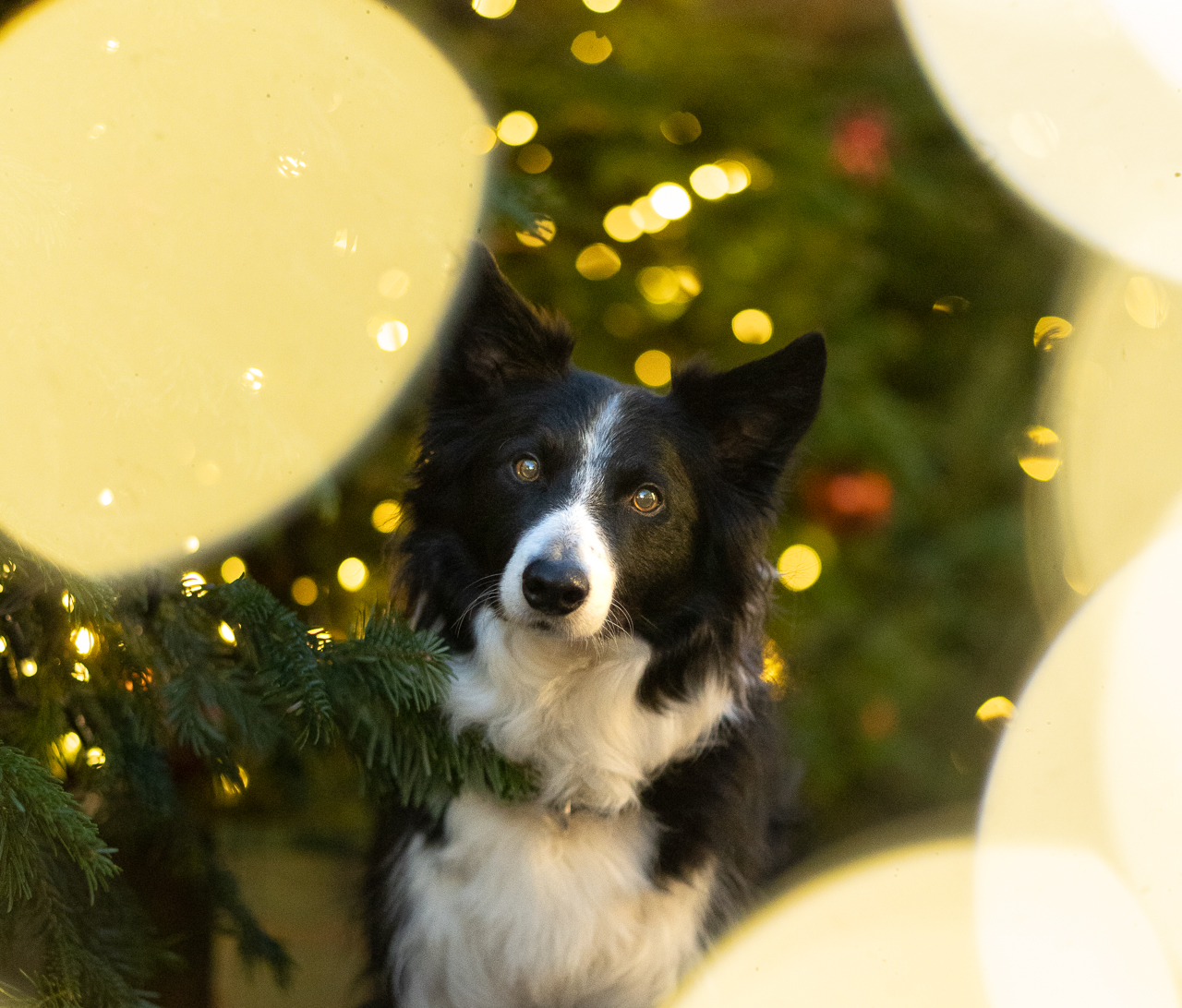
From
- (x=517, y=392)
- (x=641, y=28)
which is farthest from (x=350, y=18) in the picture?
(x=641, y=28)

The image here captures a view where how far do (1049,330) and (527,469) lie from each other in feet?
6.98

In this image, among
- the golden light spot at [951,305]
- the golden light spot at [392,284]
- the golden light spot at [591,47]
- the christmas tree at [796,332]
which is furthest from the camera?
the golden light spot at [951,305]

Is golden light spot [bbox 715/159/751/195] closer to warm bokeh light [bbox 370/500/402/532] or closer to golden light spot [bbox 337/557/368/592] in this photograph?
warm bokeh light [bbox 370/500/402/532]

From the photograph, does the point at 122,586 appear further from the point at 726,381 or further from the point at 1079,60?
the point at 1079,60

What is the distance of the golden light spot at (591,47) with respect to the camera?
2779mm

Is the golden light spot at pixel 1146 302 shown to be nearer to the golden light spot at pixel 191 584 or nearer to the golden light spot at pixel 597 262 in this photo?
the golden light spot at pixel 597 262

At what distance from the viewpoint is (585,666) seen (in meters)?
1.80

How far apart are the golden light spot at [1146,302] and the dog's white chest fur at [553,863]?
4.37 ft

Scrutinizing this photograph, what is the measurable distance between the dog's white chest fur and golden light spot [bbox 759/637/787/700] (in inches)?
15.3

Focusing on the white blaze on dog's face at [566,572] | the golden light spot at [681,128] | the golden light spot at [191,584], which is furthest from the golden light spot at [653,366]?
the golden light spot at [191,584]

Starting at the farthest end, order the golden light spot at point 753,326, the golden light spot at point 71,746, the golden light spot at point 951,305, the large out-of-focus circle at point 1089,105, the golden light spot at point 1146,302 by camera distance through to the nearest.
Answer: the golden light spot at point 951,305
the golden light spot at point 753,326
the golden light spot at point 1146,302
the large out-of-focus circle at point 1089,105
the golden light spot at point 71,746

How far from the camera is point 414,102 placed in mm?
1830

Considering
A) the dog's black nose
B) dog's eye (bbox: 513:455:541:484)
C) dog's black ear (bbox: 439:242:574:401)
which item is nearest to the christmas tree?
dog's black ear (bbox: 439:242:574:401)

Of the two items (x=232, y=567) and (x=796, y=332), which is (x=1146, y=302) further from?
(x=232, y=567)
